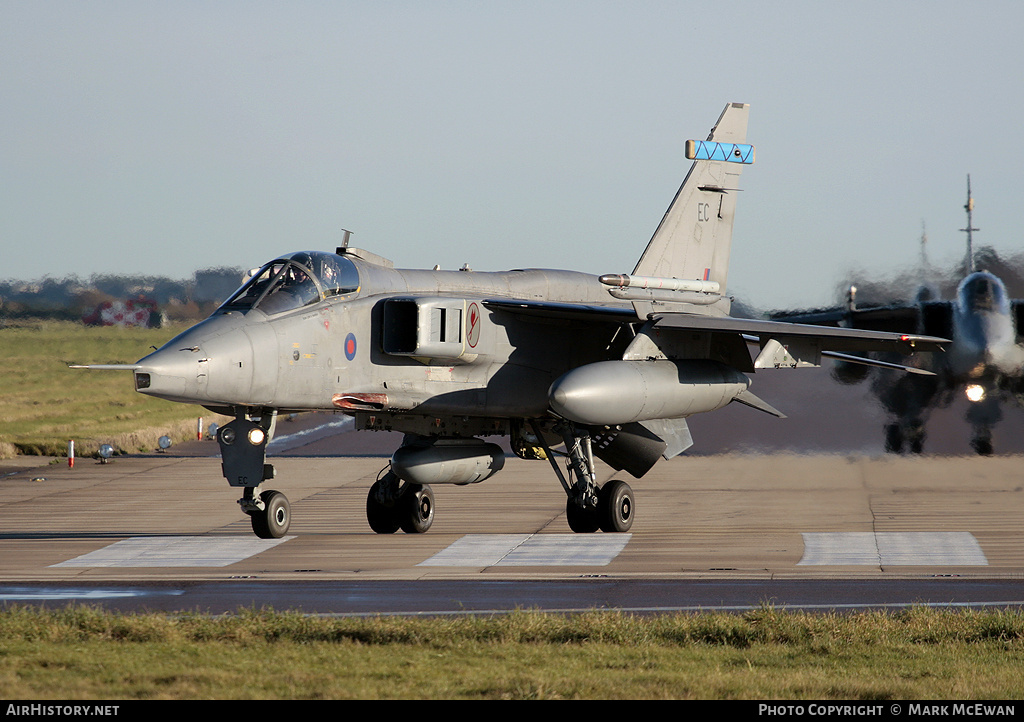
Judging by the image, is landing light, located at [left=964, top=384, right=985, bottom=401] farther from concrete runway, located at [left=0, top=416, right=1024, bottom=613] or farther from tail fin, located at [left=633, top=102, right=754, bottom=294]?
tail fin, located at [left=633, top=102, right=754, bottom=294]

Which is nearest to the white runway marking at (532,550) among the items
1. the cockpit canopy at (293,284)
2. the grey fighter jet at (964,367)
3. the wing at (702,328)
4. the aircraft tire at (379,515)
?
the aircraft tire at (379,515)

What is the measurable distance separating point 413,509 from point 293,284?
4.24m

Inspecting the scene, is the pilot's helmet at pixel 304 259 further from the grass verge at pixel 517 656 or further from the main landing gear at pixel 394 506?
the grass verge at pixel 517 656

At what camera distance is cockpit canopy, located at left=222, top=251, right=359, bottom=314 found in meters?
14.7

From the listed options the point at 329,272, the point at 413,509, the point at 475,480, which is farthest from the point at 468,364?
the point at 413,509

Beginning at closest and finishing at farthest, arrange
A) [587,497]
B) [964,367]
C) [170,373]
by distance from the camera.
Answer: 1. [170,373]
2. [587,497]
3. [964,367]

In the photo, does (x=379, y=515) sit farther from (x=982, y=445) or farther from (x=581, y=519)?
(x=982, y=445)

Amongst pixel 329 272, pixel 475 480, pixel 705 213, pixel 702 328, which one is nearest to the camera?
pixel 329 272

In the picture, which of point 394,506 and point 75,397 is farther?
point 75,397

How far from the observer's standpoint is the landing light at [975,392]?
89.7 ft

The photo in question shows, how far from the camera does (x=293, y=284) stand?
14891mm

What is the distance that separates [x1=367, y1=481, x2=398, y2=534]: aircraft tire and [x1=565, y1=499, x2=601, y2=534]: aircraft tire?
2.51 meters
